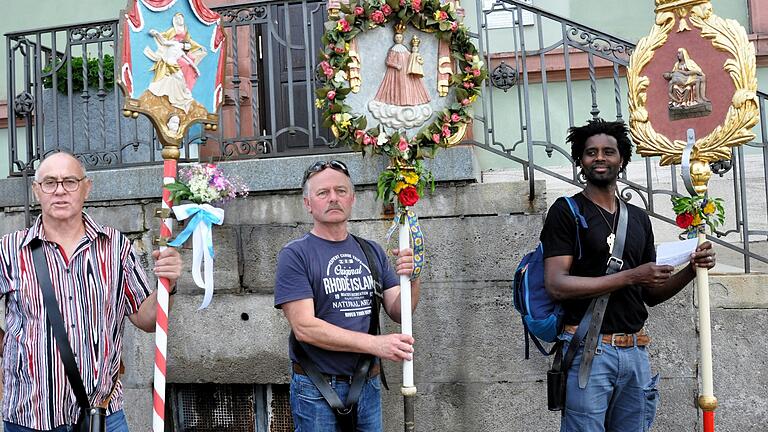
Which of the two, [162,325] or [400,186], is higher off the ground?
[400,186]

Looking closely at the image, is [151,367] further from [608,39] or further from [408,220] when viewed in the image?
[608,39]

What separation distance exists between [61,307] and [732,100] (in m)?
3.46

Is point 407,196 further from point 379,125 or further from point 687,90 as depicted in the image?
point 687,90

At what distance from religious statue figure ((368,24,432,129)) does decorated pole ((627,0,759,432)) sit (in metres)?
1.18

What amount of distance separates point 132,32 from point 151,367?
7.82ft

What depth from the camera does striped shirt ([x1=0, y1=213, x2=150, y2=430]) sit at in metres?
3.31

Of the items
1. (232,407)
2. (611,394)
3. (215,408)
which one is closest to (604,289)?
(611,394)

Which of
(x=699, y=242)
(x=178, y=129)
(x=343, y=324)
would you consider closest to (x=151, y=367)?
(x=178, y=129)

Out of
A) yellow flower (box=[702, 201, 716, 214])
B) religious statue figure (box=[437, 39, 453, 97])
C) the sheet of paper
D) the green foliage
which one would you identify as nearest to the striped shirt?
religious statue figure (box=[437, 39, 453, 97])

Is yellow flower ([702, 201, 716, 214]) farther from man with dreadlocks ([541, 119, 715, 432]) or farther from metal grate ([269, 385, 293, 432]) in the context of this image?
metal grate ([269, 385, 293, 432])

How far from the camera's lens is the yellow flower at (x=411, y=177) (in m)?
3.92

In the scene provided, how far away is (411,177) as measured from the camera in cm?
393

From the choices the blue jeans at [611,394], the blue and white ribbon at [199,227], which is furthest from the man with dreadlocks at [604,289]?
the blue and white ribbon at [199,227]

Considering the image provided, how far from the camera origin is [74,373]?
3.30 metres
